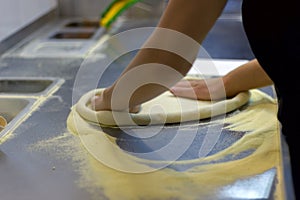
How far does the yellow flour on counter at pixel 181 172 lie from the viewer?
0.61m

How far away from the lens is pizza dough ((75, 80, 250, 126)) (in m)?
0.81

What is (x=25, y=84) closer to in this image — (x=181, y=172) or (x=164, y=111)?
(x=164, y=111)

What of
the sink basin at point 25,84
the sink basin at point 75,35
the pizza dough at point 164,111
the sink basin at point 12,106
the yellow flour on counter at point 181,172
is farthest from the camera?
the sink basin at point 75,35

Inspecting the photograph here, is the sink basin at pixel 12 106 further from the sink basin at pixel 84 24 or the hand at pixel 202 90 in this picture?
the sink basin at pixel 84 24

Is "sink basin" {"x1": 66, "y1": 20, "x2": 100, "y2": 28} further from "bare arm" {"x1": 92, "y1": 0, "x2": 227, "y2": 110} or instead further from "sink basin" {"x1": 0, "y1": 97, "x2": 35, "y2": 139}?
"bare arm" {"x1": 92, "y1": 0, "x2": 227, "y2": 110}

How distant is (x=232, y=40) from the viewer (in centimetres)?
134

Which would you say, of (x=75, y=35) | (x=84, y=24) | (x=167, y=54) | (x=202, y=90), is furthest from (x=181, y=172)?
(x=84, y=24)

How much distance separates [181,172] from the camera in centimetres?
65

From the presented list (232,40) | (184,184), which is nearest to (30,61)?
(232,40)

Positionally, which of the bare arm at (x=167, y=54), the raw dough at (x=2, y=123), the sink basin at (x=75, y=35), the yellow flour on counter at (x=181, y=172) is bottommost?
the sink basin at (x=75, y=35)

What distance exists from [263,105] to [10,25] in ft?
2.20

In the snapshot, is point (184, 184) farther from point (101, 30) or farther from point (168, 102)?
point (101, 30)

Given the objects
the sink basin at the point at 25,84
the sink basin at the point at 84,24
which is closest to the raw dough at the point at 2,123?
the sink basin at the point at 25,84

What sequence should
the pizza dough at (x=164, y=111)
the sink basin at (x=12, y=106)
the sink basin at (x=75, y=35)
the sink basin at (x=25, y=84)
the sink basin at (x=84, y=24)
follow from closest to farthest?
the pizza dough at (x=164, y=111), the sink basin at (x=12, y=106), the sink basin at (x=25, y=84), the sink basin at (x=75, y=35), the sink basin at (x=84, y=24)
